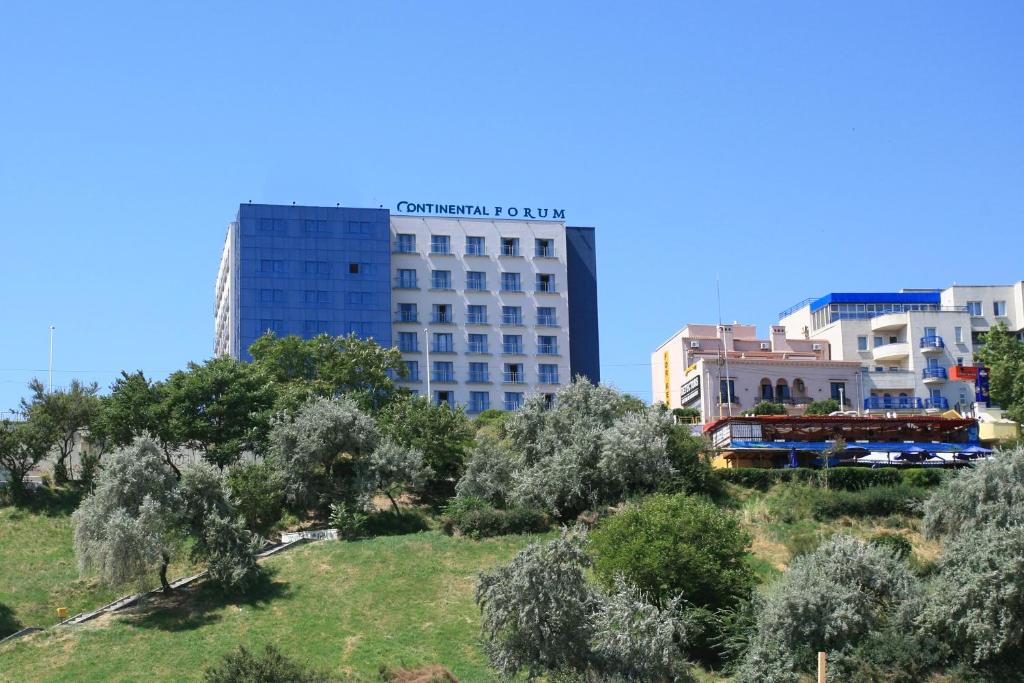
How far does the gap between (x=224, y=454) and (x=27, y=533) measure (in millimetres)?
10638

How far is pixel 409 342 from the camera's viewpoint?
116 meters

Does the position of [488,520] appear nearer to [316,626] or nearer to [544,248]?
[316,626]

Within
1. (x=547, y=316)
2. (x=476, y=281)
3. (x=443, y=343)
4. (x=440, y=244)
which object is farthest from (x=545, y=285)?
(x=443, y=343)

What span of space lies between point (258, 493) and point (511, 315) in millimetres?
58646

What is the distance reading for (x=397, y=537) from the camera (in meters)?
62.9

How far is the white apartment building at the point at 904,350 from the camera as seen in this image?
382ft

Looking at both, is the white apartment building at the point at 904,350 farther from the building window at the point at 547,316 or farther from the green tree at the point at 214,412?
the green tree at the point at 214,412

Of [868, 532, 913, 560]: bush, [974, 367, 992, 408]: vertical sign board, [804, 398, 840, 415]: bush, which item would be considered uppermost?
[974, 367, 992, 408]: vertical sign board

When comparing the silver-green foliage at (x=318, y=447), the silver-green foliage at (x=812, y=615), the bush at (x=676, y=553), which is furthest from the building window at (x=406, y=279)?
the silver-green foliage at (x=812, y=615)

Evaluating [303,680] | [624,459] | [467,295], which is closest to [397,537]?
[624,459]

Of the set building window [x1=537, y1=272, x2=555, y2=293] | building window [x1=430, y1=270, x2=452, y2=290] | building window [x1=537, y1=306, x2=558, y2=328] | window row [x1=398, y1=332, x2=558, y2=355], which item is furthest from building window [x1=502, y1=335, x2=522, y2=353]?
building window [x1=430, y1=270, x2=452, y2=290]

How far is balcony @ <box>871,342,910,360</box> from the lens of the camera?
11838 cm

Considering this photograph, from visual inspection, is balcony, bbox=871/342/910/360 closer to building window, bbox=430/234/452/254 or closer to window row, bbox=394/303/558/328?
window row, bbox=394/303/558/328

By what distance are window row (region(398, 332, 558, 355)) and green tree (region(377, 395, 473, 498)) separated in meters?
43.0
